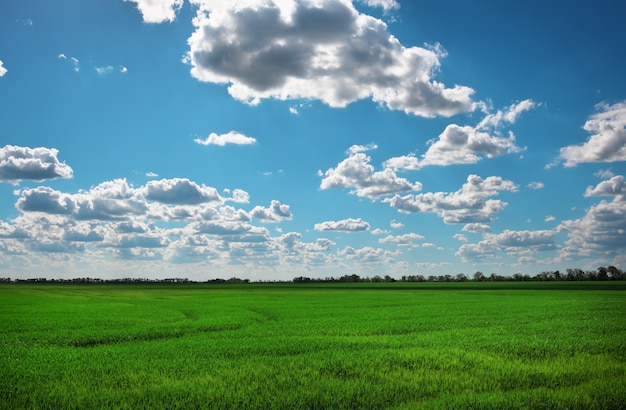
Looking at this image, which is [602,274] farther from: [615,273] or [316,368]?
[316,368]

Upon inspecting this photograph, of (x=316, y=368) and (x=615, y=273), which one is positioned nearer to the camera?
(x=316, y=368)

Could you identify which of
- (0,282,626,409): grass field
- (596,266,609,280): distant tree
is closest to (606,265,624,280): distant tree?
(596,266,609,280): distant tree

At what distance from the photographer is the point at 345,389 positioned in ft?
41.9

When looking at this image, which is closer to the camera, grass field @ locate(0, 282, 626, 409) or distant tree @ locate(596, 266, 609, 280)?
grass field @ locate(0, 282, 626, 409)

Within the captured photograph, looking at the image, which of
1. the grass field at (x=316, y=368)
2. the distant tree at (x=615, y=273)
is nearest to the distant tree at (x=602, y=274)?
the distant tree at (x=615, y=273)

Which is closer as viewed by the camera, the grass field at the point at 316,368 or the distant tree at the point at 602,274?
the grass field at the point at 316,368

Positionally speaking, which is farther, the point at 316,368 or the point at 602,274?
the point at 602,274

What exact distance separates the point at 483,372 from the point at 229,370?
8.28 metres

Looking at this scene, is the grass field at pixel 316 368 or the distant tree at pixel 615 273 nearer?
the grass field at pixel 316 368

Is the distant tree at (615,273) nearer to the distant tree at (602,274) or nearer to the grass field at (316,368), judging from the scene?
the distant tree at (602,274)

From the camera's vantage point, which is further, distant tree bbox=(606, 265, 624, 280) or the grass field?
distant tree bbox=(606, 265, 624, 280)

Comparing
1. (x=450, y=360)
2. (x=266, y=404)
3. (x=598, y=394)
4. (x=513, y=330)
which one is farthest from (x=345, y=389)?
(x=513, y=330)

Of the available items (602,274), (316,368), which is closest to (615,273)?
(602,274)

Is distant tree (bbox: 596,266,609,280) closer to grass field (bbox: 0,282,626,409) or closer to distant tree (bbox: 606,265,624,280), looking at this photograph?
distant tree (bbox: 606,265,624,280)
